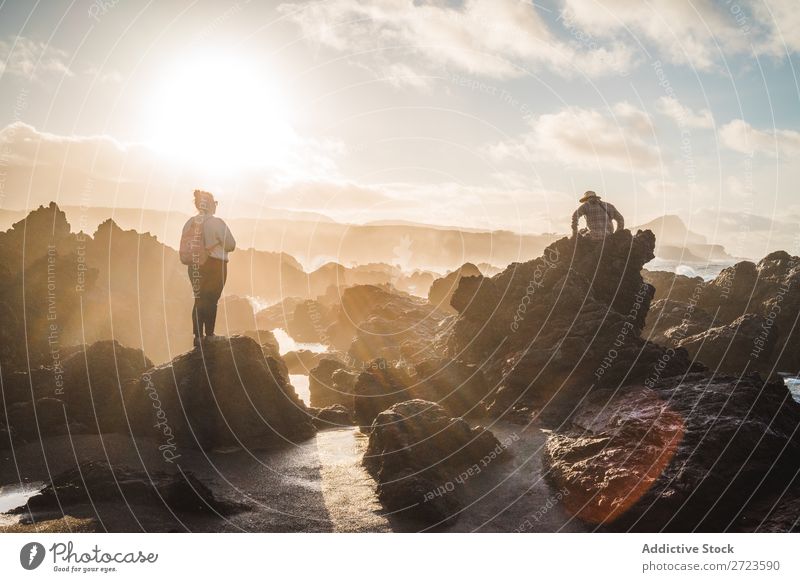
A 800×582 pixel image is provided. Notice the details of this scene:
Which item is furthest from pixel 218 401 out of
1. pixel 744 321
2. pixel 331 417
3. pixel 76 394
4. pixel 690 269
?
pixel 690 269

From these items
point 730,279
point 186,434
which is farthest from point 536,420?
point 730,279

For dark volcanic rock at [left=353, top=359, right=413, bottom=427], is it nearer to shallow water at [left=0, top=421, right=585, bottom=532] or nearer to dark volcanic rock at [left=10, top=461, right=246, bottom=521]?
shallow water at [left=0, top=421, right=585, bottom=532]

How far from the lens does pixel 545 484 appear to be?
473 inches

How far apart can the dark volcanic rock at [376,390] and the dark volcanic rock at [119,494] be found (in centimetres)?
895

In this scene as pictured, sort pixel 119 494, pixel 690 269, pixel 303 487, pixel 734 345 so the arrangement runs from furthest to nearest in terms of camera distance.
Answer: pixel 690 269, pixel 734 345, pixel 303 487, pixel 119 494

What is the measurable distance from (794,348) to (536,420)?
30.1 metres

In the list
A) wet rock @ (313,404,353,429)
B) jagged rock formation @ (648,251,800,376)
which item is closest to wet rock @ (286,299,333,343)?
jagged rock formation @ (648,251,800,376)

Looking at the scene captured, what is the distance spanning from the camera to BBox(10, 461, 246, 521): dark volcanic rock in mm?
9633

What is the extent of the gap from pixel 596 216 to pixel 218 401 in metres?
17.3

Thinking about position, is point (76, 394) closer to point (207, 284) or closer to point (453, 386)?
point (207, 284)

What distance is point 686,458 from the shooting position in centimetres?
1060

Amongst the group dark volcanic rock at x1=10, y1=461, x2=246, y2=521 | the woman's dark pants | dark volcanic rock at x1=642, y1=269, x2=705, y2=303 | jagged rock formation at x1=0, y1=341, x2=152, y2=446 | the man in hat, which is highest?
the man in hat

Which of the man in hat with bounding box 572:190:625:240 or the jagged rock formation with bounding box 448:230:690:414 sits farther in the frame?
the man in hat with bounding box 572:190:625:240

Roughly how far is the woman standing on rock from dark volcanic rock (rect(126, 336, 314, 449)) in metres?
2.14
